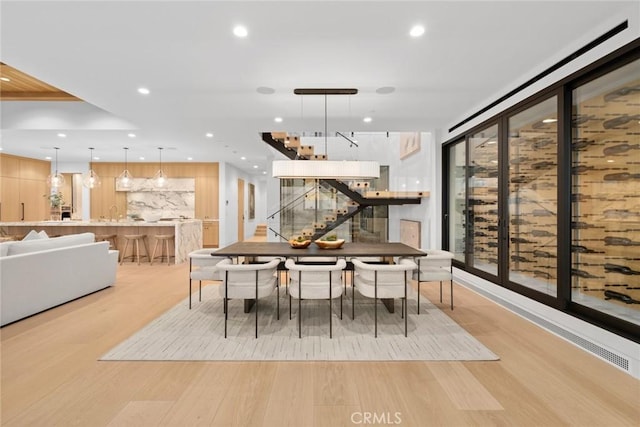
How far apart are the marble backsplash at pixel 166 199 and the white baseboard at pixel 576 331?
9.11m

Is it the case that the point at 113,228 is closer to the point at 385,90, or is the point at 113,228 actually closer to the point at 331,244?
the point at 331,244

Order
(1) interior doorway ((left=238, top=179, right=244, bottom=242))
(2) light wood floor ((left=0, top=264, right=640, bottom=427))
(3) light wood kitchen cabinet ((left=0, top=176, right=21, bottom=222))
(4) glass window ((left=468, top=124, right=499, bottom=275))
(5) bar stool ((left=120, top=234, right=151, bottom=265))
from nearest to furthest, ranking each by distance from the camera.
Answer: (2) light wood floor ((left=0, top=264, right=640, bottom=427)) < (4) glass window ((left=468, top=124, right=499, bottom=275)) < (5) bar stool ((left=120, top=234, right=151, bottom=265)) < (3) light wood kitchen cabinet ((left=0, top=176, right=21, bottom=222)) < (1) interior doorway ((left=238, top=179, right=244, bottom=242))

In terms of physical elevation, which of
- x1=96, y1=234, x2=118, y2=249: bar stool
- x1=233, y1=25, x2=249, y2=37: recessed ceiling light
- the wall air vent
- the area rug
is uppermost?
x1=233, y1=25, x2=249, y2=37: recessed ceiling light

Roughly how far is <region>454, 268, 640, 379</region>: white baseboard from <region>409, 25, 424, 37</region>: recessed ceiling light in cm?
315

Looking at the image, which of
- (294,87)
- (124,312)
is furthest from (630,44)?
(124,312)

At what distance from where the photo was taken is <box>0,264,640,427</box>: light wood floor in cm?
195

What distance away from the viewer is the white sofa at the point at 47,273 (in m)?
3.45

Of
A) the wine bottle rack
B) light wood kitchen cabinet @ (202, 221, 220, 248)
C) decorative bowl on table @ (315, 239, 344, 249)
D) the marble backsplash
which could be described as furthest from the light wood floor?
the marble backsplash

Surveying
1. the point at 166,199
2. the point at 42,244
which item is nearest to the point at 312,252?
the point at 42,244

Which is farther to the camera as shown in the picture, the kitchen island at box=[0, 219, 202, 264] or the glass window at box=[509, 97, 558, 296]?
the kitchen island at box=[0, 219, 202, 264]

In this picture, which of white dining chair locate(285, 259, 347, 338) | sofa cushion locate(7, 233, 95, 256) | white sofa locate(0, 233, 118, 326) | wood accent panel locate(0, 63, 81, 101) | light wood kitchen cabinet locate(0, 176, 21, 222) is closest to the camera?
white dining chair locate(285, 259, 347, 338)

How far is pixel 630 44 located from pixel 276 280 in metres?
3.90

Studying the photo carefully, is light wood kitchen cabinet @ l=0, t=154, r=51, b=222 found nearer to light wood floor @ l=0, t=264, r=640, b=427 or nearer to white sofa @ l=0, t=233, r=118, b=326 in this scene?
white sofa @ l=0, t=233, r=118, b=326

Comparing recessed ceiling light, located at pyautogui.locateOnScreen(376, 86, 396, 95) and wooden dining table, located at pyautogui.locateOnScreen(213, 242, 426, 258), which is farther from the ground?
recessed ceiling light, located at pyautogui.locateOnScreen(376, 86, 396, 95)
